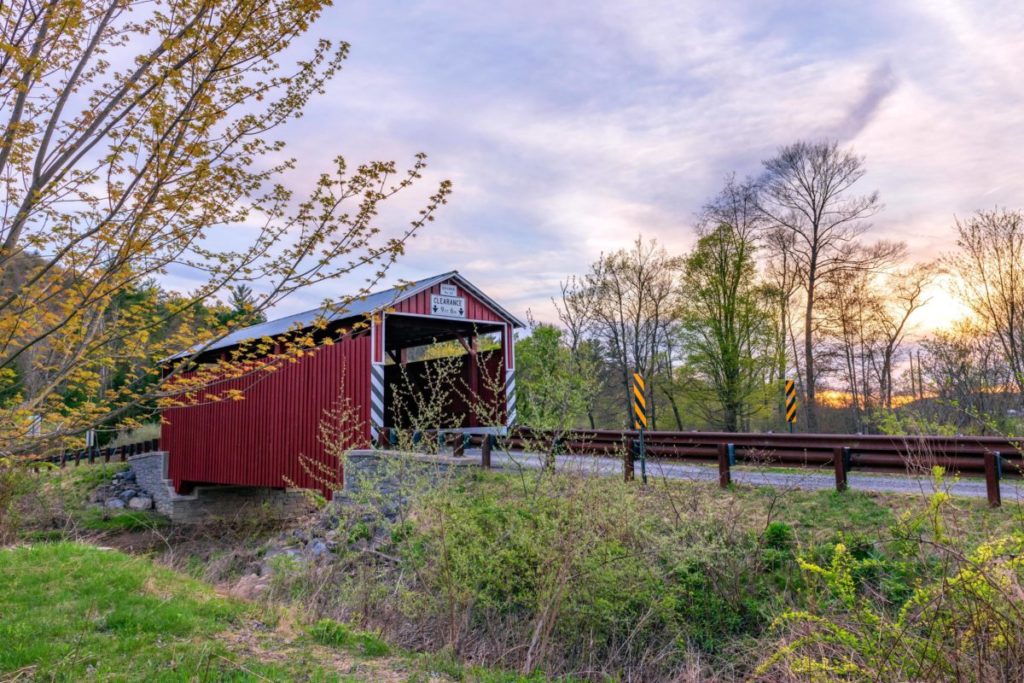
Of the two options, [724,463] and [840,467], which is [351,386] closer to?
[724,463]

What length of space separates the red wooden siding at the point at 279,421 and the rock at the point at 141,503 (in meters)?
3.22

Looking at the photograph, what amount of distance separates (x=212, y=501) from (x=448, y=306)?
10.0 m

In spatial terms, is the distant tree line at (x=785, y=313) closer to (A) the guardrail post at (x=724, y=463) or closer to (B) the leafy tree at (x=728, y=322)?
(B) the leafy tree at (x=728, y=322)

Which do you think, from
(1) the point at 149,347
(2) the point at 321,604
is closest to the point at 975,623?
(1) the point at 149,347

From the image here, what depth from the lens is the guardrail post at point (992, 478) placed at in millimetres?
5922

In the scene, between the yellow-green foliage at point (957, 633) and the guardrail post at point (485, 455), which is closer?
the yellow-green foliage at point (957, 633)

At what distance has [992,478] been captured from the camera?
5996mm

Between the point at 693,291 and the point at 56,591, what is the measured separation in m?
17.0

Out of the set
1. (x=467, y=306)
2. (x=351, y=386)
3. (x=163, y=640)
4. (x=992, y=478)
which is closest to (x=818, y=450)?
(x=992, y=478)

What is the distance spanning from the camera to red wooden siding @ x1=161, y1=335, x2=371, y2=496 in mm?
11125

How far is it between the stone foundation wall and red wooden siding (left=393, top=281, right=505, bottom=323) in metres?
7.18

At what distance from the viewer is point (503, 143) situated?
25.1 ft

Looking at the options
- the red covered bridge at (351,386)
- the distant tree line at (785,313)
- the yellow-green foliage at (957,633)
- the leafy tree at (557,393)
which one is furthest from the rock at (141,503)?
the yellow-green foliage at (957,633)

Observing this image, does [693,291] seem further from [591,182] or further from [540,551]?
[540,551]
